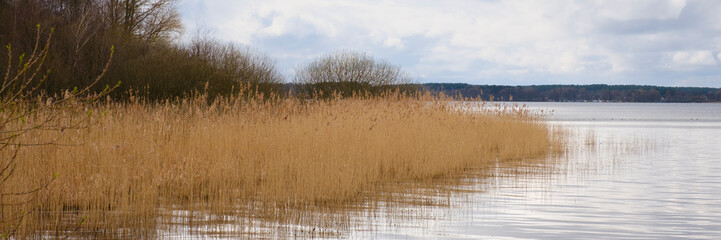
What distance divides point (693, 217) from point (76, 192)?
6.84 metres

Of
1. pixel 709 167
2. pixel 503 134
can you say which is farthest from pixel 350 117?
pixel 709 167

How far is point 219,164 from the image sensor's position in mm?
9133

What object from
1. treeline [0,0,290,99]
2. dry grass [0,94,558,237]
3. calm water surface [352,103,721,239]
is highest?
treeline [0,0,290,99]

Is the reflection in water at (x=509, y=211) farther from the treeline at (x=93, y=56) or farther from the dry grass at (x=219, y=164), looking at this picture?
the treeline at (x=93, y=56)

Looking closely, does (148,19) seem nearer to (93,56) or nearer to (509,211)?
(93,56)

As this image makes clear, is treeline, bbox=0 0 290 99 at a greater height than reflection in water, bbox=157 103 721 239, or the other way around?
treeline, bbox=0 0 290 99

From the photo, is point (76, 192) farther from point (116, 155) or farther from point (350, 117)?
point (350, 117)

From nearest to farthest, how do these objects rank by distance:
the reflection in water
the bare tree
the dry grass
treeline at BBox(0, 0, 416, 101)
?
the reflection in water
the dry grass
treeline at BBox(0, 0, 416, 101)
the bare tree

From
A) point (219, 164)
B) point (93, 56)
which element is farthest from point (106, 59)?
point (219, 164)

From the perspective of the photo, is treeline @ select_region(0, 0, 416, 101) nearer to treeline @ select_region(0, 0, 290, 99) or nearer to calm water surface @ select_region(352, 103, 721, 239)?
treeline @ select_region(0, 0, 290, 99)

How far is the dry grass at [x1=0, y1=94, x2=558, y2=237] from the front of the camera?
24.1 feet

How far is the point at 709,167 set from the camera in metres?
13.5

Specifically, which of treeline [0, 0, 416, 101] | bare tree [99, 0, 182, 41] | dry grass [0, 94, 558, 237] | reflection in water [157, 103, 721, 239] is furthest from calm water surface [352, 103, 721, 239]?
bare tree [99, 0, 182, 41]

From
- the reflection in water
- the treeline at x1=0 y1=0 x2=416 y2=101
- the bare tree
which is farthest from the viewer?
the bare tree
